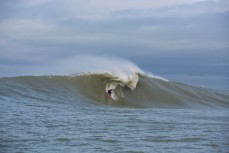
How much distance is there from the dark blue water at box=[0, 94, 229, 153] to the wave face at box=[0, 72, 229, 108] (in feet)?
10.3

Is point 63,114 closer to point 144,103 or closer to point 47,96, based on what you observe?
point 47,96

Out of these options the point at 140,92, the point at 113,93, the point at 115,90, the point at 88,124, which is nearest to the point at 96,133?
the point at 88,124

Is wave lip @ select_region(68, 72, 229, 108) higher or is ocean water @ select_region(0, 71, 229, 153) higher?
wave lip @ select_region(68, 72, 229, 108)

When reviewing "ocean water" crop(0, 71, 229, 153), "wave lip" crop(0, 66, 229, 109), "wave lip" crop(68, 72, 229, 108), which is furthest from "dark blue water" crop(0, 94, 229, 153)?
"wave lip" crop(68, 72, 229, 108)

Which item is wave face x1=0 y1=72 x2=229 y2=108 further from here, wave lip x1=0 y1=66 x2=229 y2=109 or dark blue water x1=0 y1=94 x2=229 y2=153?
dark blue water x1=0 y1=94 x2=229 y2=153

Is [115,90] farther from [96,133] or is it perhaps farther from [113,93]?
[96,133]

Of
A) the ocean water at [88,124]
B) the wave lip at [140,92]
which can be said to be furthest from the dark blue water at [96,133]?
the wave lip at [140,92]

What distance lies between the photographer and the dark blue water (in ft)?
17.9

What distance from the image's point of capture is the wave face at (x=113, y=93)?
12445 mm

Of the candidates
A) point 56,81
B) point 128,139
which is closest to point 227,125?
point 128,139

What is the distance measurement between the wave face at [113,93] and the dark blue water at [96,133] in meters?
3.15

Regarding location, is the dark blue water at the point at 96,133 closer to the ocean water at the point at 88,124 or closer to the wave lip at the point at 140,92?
the ocean water at the point at 88,124

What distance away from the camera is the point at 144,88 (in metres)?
16.3

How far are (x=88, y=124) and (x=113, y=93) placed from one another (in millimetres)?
6996
